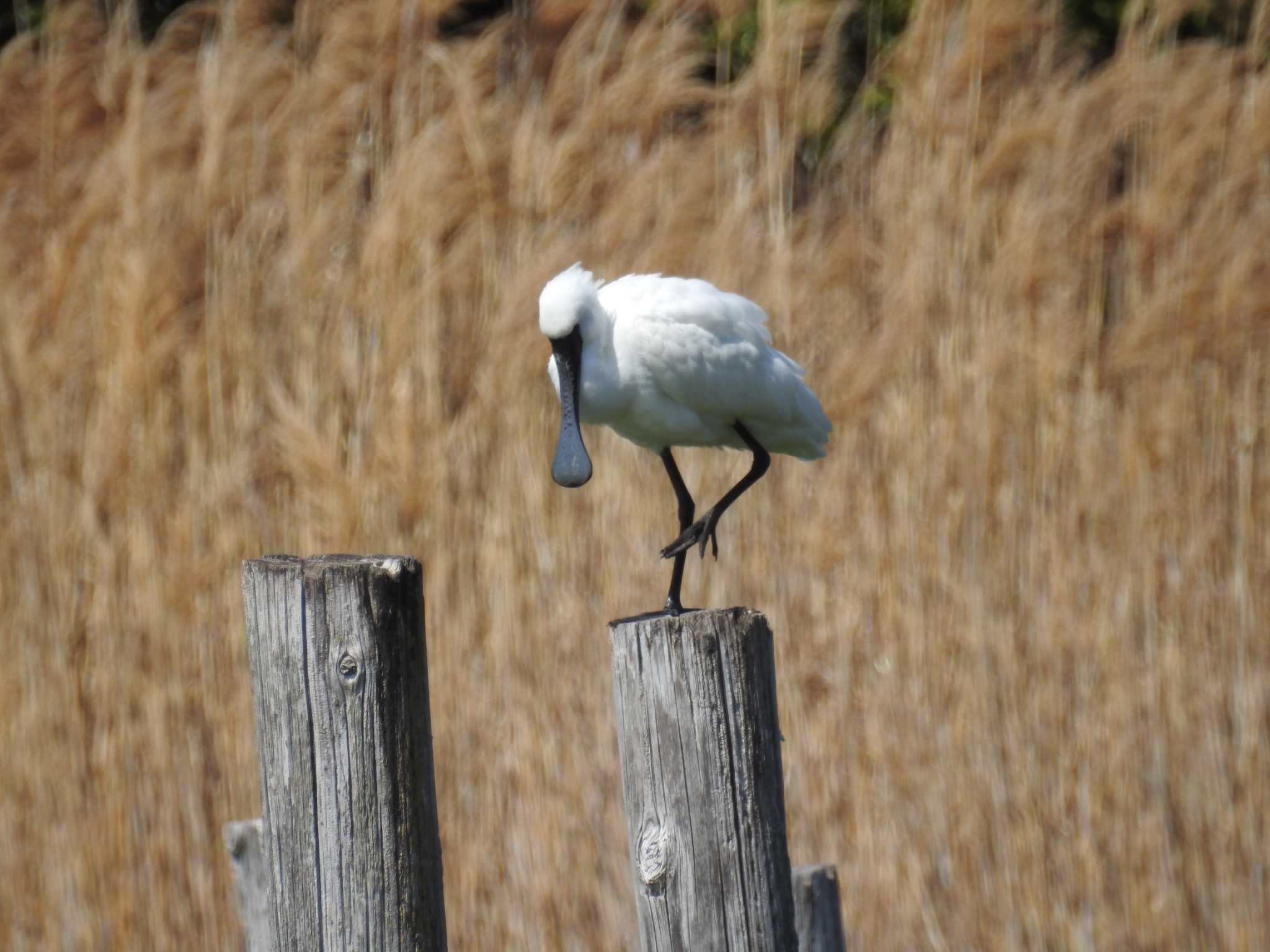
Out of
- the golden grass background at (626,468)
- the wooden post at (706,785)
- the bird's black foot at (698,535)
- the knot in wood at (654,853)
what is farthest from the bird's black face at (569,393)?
the golden grass background at (626,468)

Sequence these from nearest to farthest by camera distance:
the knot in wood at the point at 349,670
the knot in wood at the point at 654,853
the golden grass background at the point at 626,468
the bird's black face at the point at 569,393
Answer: the knot in wood at the point at 349,670
the knot in wood at the point at 654,853
the bird's black face at the point at 569,393
the golden grass background at the point at 626,468

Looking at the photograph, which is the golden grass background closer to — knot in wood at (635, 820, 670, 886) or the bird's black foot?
the bird's black foot

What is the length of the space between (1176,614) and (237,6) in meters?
3.21

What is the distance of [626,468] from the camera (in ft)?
11.7

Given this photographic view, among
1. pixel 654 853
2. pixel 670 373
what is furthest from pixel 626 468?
pixel 654 853

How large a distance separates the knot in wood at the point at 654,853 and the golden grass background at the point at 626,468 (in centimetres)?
156

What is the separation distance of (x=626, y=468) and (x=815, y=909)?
4.51 ft

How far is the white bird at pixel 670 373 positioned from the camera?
2.52 meters

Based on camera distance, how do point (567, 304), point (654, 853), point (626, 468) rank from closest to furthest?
point (654, 853), point (567, 304), point (626, 468)

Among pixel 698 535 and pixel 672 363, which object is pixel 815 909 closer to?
pixel 698 535

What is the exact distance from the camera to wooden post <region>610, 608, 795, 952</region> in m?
1.75

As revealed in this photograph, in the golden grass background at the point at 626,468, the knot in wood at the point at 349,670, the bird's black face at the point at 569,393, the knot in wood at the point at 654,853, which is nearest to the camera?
the knot in wood at the point at 349,670

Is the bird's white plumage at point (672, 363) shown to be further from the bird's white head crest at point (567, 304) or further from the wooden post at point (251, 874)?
the wooden post at point (251, 874)

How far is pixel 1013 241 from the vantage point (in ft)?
12.5
